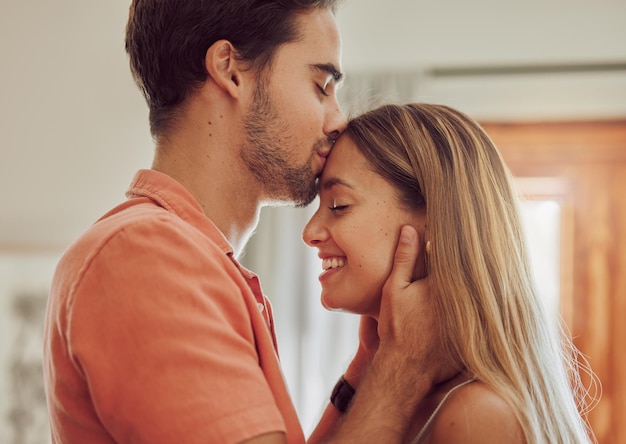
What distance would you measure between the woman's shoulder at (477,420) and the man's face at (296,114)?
518 millimetres

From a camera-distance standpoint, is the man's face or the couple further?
the man's face

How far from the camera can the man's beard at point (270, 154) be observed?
1.45 m

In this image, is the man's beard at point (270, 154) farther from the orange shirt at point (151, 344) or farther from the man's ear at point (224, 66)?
the orange shirt at point (151, 344)

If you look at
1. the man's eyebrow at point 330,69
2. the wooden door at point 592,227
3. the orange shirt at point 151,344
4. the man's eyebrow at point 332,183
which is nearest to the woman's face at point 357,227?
the man's eyebrow at point 332,183

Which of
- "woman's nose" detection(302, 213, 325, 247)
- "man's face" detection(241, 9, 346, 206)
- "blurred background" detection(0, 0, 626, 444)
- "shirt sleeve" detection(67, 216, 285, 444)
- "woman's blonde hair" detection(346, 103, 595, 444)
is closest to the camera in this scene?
"shirt sleeve" detection(67, 216, 285, 444)

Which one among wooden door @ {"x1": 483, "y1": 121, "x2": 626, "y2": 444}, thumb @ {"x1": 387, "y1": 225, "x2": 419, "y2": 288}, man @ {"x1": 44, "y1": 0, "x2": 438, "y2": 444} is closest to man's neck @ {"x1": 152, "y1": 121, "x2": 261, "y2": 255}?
man @ {"x1": 44, "y1": 0, "x2": 438, "y2": 444}

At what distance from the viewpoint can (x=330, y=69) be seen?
5.04 feet

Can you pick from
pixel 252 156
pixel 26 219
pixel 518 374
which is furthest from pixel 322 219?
pixel 26 219

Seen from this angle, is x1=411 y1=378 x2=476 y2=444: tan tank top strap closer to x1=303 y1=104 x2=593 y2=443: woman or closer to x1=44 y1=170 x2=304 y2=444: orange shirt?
x1=303 y1=104 x2=593 y2=443: woman

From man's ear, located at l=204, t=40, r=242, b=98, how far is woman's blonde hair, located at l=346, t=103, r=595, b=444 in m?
0.30

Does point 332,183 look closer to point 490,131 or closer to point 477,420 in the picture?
point 477,420

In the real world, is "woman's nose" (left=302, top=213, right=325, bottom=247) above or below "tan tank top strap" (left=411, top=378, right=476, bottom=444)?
above

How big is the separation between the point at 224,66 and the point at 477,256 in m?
0.58

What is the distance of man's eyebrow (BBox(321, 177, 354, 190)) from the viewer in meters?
1.56
